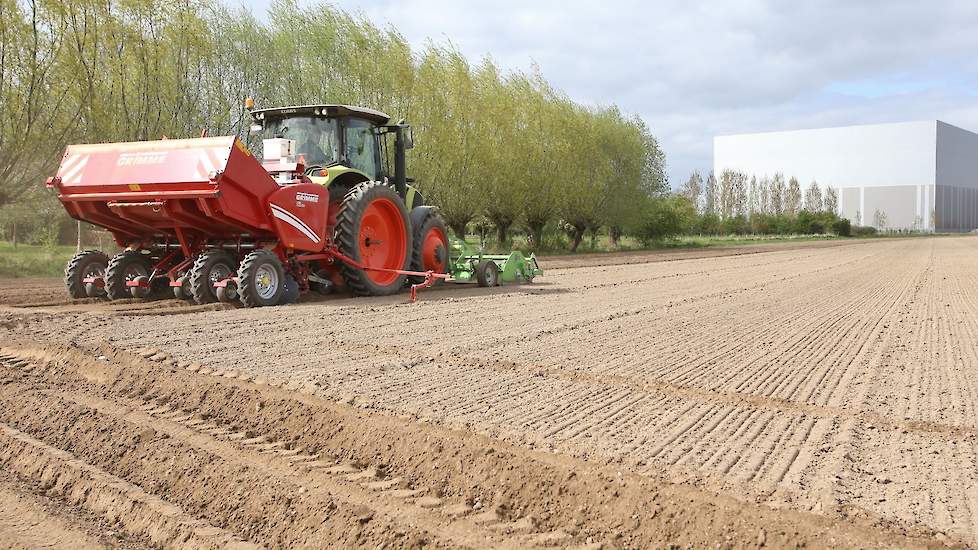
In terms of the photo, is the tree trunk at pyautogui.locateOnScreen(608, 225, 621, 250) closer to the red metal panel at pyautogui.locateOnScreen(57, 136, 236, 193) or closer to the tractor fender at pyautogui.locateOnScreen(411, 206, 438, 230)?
the tractor fender at pyautogui.locateOnScreen(411, 206, 438, 230)

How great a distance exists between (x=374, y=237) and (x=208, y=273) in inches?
98.8

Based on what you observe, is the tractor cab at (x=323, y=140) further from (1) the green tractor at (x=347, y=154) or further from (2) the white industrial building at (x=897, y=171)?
(2) the white industrial building at (x=897, y=171)

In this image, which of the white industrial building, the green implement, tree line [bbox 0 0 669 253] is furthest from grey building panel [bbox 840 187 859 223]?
the green implement

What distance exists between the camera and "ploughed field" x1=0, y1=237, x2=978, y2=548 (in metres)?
2.98

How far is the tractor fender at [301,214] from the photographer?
8617 millimetres

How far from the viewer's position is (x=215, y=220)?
8.41m

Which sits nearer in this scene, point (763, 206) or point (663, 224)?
point (663, 224)

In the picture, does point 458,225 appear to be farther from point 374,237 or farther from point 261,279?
point 261,279

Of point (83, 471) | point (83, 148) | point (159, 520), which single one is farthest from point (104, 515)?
point (83, 148)

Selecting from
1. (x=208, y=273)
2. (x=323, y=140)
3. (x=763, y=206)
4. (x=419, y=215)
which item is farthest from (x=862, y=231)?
(x=208, y=273)

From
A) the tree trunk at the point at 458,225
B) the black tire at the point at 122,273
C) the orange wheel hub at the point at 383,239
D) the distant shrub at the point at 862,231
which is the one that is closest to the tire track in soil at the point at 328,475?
the black tire at the point at 122,273

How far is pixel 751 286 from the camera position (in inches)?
531

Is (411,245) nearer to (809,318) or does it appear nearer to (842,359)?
(809,318)

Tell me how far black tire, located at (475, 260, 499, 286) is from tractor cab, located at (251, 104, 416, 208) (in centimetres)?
248
